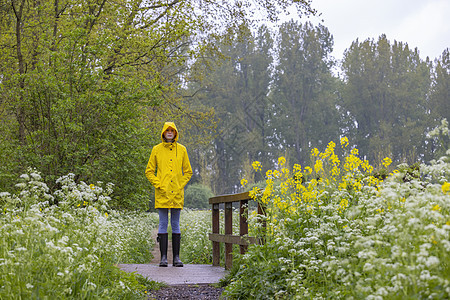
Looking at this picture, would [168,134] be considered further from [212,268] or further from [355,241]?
[355,241]

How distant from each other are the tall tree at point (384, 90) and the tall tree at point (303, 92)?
2.32 m

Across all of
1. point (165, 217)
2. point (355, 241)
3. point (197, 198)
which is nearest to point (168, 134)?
point (165, 217)

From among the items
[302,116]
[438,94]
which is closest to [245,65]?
[302,116]

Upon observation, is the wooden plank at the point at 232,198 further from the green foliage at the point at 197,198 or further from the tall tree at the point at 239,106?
the tall tree at the point at 239,106

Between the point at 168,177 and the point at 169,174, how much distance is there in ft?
0.16

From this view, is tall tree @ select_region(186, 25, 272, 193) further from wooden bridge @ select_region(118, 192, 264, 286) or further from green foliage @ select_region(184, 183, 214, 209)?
wooden bridge @ select_region(118, 192, 264, 286)

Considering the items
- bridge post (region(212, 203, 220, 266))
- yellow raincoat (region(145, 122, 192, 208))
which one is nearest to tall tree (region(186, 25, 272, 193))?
bridge post (region(212, 203, 220, 266))

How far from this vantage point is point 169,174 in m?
7.93

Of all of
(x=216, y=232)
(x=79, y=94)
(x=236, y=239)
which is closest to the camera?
(x=236, y=239)

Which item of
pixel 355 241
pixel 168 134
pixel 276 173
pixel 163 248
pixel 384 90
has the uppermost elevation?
pixel 384 90

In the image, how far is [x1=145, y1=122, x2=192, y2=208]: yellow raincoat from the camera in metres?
7.88

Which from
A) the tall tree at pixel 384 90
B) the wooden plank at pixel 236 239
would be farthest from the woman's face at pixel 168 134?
the tall tree at pixel 384 90

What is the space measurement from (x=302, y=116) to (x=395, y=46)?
11009 millimetres

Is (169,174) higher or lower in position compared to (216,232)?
higher
